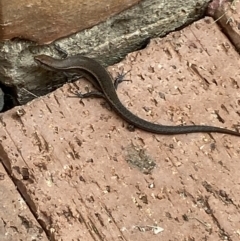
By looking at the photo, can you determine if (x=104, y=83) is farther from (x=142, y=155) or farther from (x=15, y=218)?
(x=15, y=218)

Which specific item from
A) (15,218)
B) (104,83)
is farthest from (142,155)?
(15,218)

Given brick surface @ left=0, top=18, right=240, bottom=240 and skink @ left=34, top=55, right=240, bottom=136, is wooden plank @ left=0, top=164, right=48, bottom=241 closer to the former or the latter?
brick surface @ left=0, top=18, right=240, bottom=240

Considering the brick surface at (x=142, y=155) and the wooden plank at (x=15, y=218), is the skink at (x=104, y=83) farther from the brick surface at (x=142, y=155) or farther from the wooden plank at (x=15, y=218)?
the wooden plank at (x=15, y=218)

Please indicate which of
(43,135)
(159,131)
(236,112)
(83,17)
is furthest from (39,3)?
(236,112)

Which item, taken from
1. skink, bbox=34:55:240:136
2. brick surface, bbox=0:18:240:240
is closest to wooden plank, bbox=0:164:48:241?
brick surface, bbox=0:18:240:240

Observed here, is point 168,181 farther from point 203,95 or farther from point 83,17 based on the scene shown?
point 83,17
